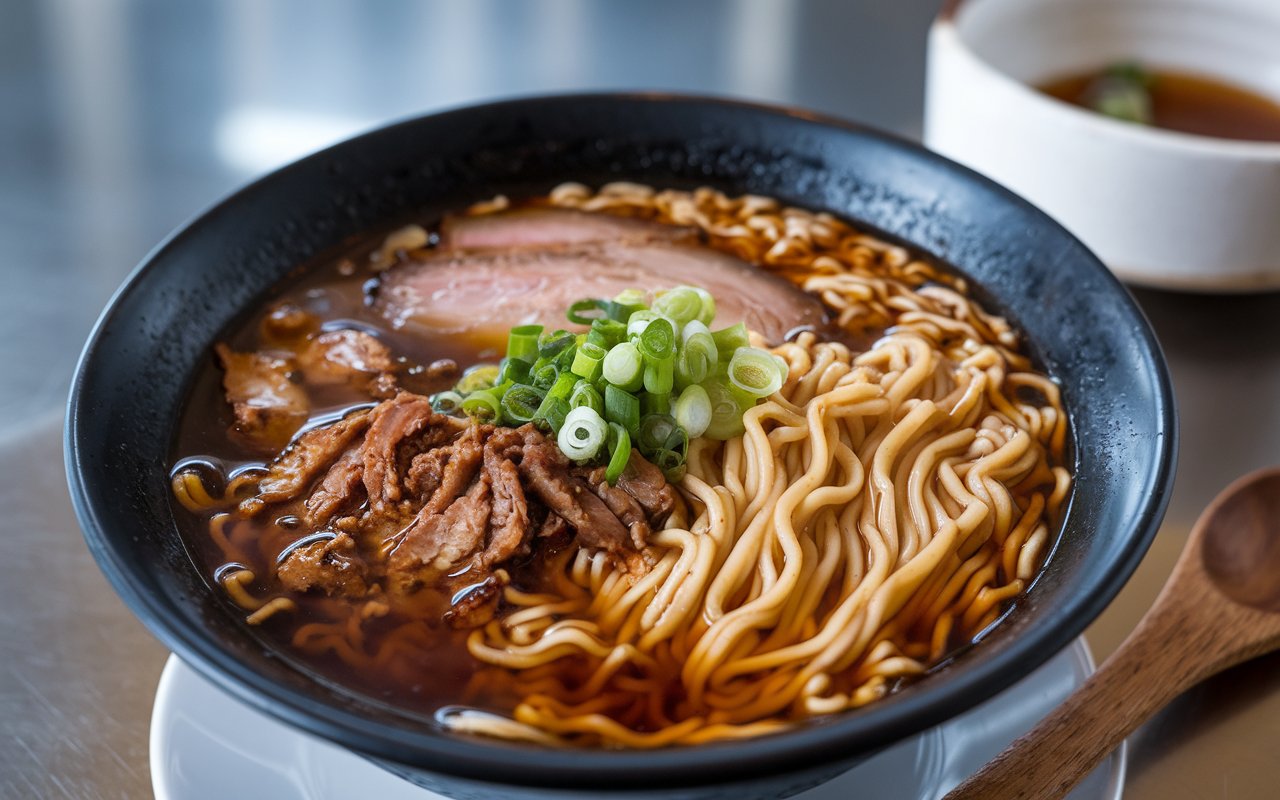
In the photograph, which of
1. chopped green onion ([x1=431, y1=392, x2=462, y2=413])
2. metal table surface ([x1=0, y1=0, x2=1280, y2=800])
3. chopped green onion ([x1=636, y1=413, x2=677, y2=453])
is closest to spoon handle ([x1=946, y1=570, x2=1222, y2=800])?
metal table surface ([x1=0, y1=0, x2=1280, y2=800])

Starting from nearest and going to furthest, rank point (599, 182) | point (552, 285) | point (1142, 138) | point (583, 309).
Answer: point (583, 309) → point (552, 285) → point (1142, 138) → point (599, 182)

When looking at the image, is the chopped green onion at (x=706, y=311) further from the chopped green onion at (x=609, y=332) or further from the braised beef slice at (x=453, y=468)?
the braised beef slice at (x=453, y=468)

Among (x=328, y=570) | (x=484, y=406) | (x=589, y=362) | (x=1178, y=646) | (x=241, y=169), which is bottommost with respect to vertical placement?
(x=1178, y=646)

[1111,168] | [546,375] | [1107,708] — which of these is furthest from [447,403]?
[1111,168]

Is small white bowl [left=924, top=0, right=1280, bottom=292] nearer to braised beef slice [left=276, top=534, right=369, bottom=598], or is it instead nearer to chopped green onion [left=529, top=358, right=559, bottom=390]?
chopped green onion [left=529, top=358, right=559, bottom=390]

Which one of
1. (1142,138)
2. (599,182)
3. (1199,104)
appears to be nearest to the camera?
(1142,138)

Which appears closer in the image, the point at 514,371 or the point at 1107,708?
the point at 1107,708

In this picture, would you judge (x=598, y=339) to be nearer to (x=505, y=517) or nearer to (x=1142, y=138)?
(x=505, y=517)

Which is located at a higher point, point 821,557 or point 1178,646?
point 821,557
